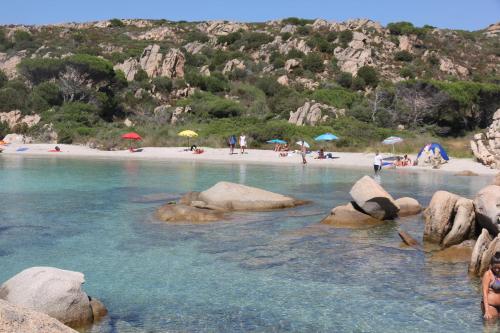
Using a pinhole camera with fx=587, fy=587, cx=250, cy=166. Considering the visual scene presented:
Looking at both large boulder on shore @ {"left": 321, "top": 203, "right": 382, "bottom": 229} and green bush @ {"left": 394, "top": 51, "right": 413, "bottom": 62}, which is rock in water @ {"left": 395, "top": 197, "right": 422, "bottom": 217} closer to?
large boulder on shore @ {"left": 321, "top": 203, "right": 382, "bottom": 229}

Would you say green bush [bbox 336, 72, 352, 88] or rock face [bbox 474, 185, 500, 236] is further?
green bush [bbox 336, 72, 352, 88]

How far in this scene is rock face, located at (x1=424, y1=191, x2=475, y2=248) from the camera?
1226cm

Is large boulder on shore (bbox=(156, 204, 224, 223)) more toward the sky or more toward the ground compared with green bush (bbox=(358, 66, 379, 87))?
more toward the ground

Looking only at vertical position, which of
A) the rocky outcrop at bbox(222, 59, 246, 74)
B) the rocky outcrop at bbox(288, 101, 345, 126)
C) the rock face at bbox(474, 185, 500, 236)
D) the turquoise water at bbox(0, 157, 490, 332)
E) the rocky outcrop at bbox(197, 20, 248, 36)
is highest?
the rocky outcrop at bbox(197, 20, 248, 36)

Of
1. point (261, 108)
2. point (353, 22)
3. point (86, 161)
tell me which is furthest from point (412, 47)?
point (86, 161)

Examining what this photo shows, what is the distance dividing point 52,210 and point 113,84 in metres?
46.0

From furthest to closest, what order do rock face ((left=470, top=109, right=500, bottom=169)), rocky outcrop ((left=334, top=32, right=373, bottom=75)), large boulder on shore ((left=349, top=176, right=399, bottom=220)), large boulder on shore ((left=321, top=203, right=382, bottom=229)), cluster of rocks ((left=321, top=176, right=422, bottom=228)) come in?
rocky outcrop ((left=334, top=32, right=373, bottom=75)), rock face ((left=470, top=109, right=500, bottom=169)), large boulder on shore ((left=349, top=176, right=399, bottom=220)), cluster of rocks ((left=321, top=176, right=422, bottom=228)), large boulder on shore ((left=321, top=203, right=382, bottom=229))

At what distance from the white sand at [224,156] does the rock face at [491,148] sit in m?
0.41

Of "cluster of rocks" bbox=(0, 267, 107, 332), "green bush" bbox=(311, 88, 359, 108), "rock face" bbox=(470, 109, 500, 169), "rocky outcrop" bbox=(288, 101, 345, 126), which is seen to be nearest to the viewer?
"cluster of rocks" bbox=(0, 267, 107, 332)

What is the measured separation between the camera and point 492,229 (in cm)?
1124

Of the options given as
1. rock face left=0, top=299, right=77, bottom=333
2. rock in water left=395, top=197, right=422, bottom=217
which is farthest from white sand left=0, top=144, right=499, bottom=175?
rock face left=0, top=299, right=77, bottom=333

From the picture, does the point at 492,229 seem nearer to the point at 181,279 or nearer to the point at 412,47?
the point at 181,279

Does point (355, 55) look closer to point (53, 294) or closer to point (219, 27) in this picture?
point (219, 27)

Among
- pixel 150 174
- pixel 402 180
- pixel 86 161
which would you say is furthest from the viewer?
pixel 86 161
